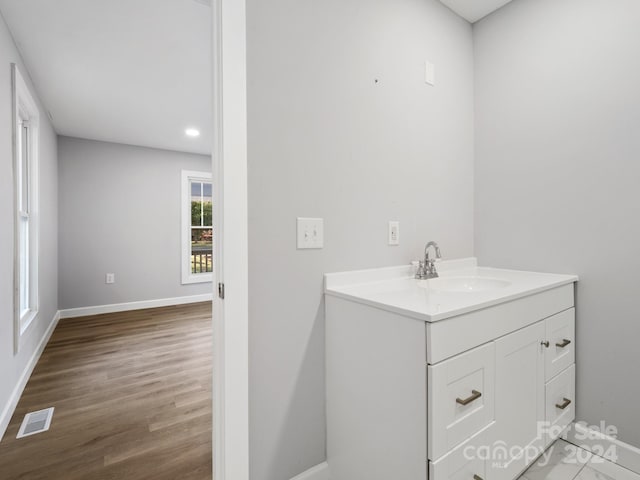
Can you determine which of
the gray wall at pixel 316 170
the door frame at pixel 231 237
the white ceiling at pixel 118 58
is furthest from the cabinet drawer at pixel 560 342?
the white ceiling at pixel 118 58

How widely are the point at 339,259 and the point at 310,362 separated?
45 centimetres

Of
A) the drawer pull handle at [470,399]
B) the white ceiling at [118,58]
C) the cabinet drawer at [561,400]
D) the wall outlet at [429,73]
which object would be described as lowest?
the cabinet drawer at [561,400]

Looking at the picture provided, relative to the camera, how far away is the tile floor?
4.33 ft

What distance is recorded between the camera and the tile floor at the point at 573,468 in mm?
1318

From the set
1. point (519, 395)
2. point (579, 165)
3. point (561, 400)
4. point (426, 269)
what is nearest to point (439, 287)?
point (426, 269)

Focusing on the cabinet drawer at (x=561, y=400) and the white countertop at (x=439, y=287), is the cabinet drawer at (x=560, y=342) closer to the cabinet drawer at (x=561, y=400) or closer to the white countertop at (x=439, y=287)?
the cabinet drawer at (x=561, y=400)

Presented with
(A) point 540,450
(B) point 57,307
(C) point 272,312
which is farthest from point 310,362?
(B) point 57,307

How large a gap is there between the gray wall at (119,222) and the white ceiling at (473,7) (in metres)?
4.17

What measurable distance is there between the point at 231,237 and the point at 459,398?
89 cm

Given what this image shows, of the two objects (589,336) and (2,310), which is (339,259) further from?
(2,310)

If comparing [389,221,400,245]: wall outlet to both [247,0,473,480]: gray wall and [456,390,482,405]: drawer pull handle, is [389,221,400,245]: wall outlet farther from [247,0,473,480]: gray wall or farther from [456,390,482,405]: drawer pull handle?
[456,390,482,405]: drawer pull handle

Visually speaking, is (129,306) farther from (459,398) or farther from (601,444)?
(601,444)

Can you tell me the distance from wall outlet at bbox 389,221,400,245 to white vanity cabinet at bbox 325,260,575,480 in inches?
10.3

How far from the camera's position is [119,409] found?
6.39 ft
